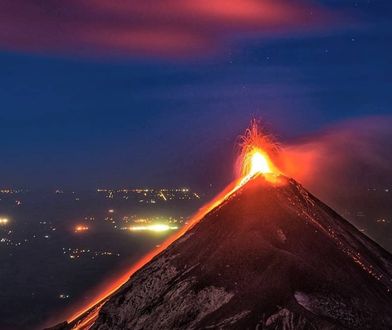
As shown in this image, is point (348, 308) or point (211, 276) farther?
point (211, 276)

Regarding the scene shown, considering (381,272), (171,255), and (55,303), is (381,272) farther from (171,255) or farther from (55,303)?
(55,303)

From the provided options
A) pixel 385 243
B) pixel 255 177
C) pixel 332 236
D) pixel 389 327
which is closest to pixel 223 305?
pixel 389 327

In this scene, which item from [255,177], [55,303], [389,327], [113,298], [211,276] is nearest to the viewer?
[389,327]

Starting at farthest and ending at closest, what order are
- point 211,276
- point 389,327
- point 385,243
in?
1. point 385,243
2. point 211,276
3. point 389,327

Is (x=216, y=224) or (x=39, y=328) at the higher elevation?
(x=39, y=328)
